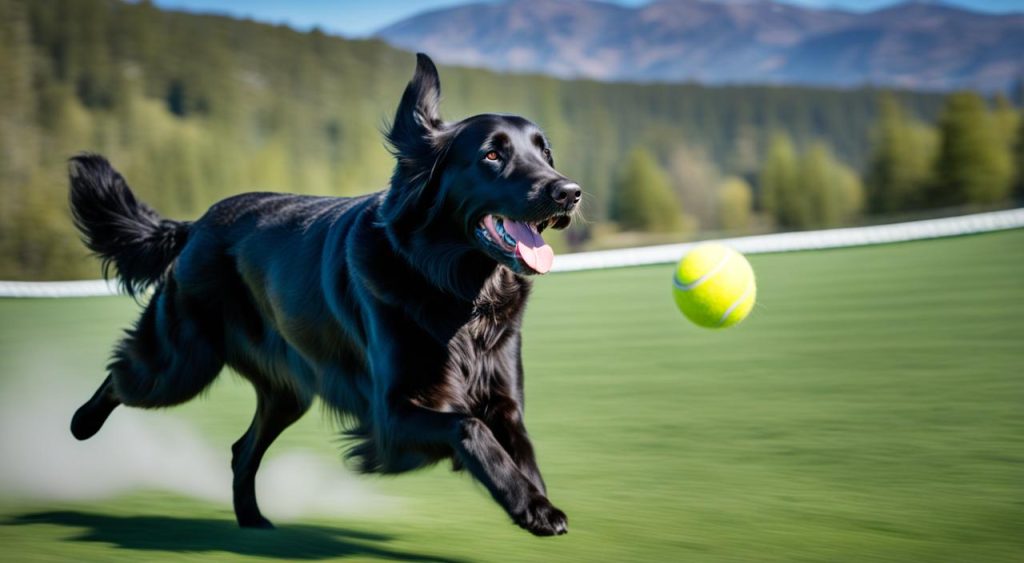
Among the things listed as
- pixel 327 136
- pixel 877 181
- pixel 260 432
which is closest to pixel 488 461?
pixel 260 432

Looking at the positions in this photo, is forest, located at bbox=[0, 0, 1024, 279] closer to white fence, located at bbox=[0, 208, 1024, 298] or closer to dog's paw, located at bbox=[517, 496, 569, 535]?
white fence, located at bbox=[0, 208, 1024, 298]

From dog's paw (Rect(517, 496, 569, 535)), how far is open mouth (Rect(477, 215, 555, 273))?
0.82 m

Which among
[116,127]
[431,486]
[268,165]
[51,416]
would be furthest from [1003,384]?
[116,127]

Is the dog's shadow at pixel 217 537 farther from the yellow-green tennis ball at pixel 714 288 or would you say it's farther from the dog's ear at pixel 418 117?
the yellow-green tennis ball at pixel 714 288

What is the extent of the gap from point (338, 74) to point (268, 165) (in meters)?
13.7

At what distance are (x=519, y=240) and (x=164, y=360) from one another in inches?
81.4

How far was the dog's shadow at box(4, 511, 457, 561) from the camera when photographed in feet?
13.6

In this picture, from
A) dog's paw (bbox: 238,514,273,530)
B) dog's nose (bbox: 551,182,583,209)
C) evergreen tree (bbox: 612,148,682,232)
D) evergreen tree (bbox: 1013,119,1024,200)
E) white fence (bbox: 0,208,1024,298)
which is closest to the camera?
dog's nose (bbox: 551,182,583,209)

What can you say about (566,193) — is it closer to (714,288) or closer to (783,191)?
(714,288)

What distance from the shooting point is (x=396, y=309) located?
4.16 m

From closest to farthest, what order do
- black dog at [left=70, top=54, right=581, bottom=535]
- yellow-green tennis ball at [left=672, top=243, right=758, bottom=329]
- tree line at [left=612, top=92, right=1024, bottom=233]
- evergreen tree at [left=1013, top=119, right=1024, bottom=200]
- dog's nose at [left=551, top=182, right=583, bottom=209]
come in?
1. dog's nose at [left=551, top=182, right=583, bottom=209]
2. black dog at [left=70, top=54, right=581, bottom=535]
3. yellow-green tennis ball at [left=672, top=243, right=758, bottom=329]
4. evergreen tree at [left=1013, top=119, right=1024, bottom=200]
5. tree line at [left=612, top=92, right=1024, bottom=233]

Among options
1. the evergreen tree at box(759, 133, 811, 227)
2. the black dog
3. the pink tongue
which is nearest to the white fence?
the black dog

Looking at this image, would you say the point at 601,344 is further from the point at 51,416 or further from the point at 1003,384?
the point at 51,416

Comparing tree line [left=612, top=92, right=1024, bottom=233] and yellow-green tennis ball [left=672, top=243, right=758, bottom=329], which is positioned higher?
tree line [left=612, top=92, right=1024, bottom=233]
